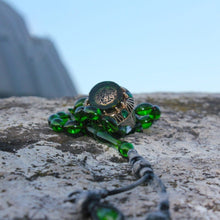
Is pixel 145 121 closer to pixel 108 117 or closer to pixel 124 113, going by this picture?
pixel 124 113

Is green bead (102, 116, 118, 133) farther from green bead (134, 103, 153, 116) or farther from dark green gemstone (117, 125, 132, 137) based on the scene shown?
green bead (134, 103, 153, 116)

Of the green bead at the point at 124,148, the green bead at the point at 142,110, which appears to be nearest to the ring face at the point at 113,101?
the green bead at the point at 142,110

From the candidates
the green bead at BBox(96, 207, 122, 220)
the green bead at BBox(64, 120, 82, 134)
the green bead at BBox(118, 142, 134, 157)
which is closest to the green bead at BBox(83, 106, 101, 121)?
the green bead at BBox(64, 120, 82, 134)

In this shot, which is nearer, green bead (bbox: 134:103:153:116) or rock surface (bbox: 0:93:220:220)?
rock surface (bbox: 0:93:220:220)

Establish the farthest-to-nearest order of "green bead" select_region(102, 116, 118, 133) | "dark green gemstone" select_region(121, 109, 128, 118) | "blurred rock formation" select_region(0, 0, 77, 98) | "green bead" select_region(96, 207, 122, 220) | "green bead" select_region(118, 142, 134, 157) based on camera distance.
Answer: "blurred rock formation" select_region(0, 0, 77, 98)
"dark green gemstone" select_region(121, 109, 128, 118)
"green bead" select_region(102, 116, 118, 133)
"green bead" select_region(118, 142, 134, 157)
"green bead" select_region(96, 207, 122, 220)

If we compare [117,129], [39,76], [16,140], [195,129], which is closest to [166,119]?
[195,129]
